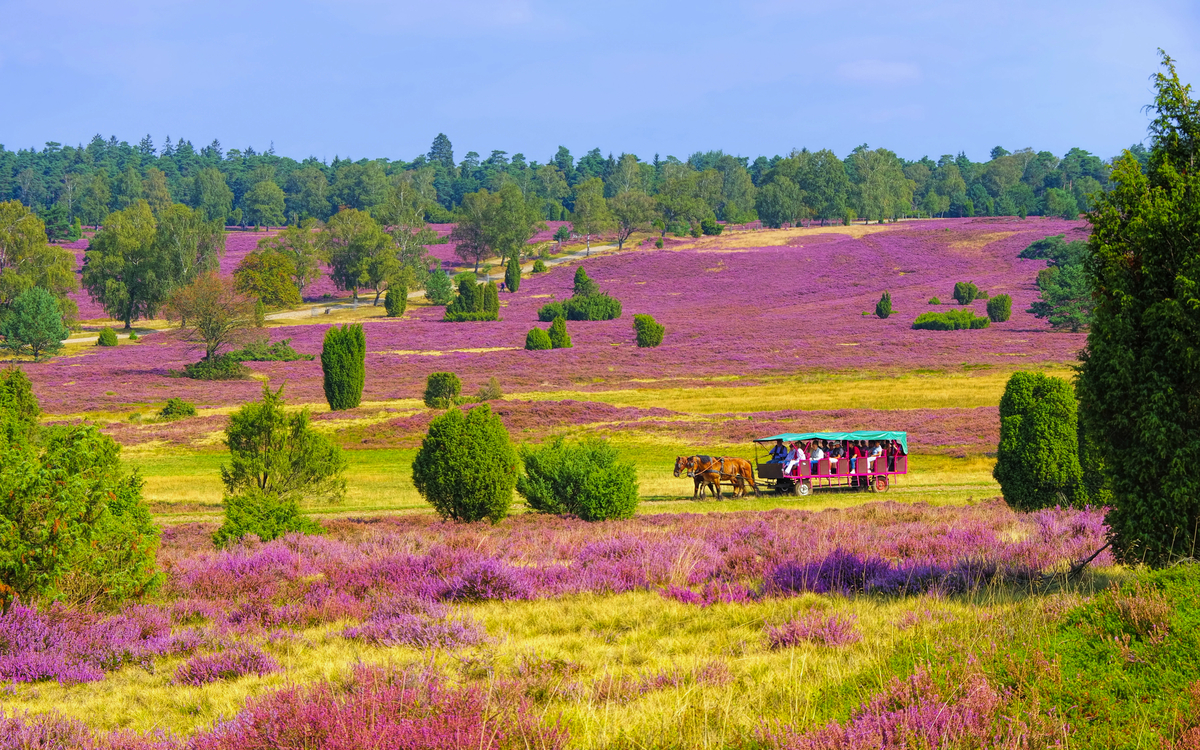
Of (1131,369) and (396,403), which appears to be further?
(396,403)

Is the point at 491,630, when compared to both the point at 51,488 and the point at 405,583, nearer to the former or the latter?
the point at 405,583

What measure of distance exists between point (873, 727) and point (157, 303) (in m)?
101

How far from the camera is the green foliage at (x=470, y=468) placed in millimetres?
18547

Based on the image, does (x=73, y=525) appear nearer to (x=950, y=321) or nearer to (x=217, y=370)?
(x=217, y=370)

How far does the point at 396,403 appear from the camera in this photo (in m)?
47.5

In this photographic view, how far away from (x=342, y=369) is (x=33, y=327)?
40154 mm

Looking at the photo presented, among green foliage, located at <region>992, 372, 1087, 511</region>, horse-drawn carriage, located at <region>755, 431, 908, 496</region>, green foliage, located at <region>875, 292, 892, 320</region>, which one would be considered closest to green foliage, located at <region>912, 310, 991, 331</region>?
green foliage, located at <region>875, 292, 892, 320</region>

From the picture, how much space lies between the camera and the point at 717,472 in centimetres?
2522

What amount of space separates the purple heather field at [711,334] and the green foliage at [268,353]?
5.03ft

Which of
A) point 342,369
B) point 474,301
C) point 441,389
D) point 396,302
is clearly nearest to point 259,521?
point 441,389

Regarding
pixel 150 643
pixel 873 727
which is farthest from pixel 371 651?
pixel 873 727

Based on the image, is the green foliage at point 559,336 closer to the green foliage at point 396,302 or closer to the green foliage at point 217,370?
Answer: the green foliage at point 217,370

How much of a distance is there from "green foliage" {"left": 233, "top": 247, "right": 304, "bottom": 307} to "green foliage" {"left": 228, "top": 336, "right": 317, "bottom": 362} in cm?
2825

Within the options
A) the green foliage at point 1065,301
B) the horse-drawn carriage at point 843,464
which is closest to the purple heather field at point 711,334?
the green foliage at point 1065,301
